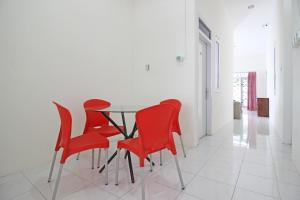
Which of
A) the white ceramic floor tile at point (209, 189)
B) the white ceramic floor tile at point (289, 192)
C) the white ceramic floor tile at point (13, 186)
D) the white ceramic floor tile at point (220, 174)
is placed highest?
the white ceramic floor tile at point (289, 192)

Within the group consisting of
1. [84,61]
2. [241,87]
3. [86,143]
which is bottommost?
[86,143]

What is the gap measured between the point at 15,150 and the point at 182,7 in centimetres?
344

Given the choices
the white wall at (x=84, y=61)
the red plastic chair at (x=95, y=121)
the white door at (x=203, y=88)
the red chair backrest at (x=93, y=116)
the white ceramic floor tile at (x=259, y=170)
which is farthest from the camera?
the white door at (x=203, y=88)

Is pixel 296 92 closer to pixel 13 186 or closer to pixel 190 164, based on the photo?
pixel 190 164

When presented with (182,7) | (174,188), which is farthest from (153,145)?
(182,7)

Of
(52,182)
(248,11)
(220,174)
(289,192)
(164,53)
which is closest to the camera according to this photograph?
(289,192)

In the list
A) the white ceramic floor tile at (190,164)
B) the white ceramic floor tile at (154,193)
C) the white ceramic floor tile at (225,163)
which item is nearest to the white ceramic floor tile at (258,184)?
the white ceramic floor tile at (225,163)

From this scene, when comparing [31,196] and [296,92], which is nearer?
[31,196]

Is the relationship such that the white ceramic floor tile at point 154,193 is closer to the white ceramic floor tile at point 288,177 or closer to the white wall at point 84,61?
the white ceramic floor tile at point 288,177

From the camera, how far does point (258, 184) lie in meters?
1.71

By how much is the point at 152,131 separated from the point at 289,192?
147 centimetres

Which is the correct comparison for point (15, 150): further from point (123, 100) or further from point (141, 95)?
point (141, 95)

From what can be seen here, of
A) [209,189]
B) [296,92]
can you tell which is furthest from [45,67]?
[296,92]

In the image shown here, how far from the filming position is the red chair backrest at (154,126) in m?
1.37
